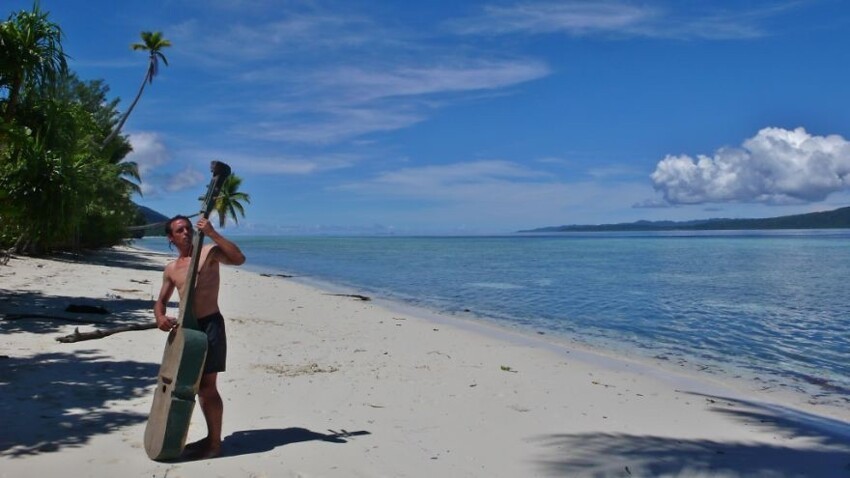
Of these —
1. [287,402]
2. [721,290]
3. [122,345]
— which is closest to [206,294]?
[287,402]

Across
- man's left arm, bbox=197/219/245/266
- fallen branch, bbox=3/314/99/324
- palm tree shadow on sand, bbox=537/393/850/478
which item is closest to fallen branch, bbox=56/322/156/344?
fallen branch, bbox=3/314/99/324

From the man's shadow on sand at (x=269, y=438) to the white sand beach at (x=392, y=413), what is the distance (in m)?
0.02

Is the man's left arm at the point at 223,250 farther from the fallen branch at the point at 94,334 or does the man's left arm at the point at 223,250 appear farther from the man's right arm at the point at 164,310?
the fallen branch at the point at 94,334

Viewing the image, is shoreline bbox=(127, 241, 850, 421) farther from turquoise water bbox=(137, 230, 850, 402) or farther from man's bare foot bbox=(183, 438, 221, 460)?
man's bare foot bbox=(183, 438, 221, 460)

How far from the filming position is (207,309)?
4668 millimetres

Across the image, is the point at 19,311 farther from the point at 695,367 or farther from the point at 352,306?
the point at 695,367

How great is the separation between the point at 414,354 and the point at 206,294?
6004mm

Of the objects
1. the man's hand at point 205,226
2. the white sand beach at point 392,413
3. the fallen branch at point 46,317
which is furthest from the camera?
the fallen branch at point 46,317

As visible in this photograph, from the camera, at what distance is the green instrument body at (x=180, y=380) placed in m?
4.30

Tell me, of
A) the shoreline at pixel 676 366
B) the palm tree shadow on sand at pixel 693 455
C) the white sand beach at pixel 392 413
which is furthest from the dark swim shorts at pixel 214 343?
the shoreline at pixel 676 366

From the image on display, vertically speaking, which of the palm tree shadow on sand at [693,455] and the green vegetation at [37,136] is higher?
the green vegetation at [37,136]

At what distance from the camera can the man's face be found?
468 cm

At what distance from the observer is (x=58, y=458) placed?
438 centimetres

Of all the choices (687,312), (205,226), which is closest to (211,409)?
(205,226)
